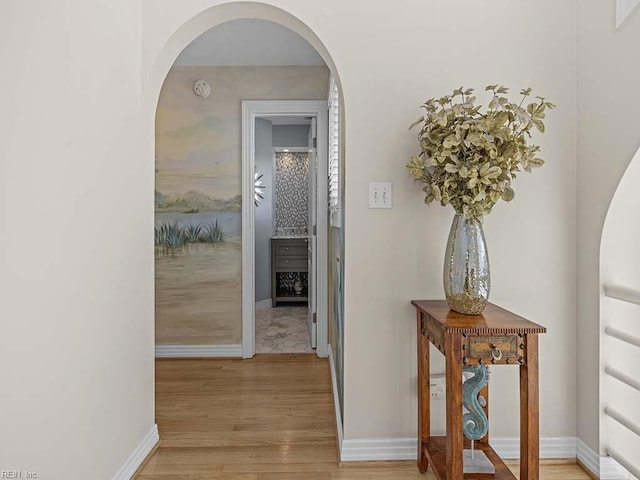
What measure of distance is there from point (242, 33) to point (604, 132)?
7.81ft

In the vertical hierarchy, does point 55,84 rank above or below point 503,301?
above

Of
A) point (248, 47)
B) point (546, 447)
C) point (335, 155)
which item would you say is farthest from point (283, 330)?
point (546, 447)

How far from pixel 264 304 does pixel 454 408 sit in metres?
4.27

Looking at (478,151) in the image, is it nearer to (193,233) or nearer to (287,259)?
(193,233)

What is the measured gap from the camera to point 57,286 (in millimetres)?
1355

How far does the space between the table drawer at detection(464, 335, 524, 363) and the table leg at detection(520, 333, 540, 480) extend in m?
0.04

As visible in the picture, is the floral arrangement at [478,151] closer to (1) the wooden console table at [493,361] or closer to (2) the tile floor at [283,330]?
(1) the wooden console table at [493,361]

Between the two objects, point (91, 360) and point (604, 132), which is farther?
point (604, 132)

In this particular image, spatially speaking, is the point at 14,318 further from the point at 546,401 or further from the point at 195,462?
the point at 546,401

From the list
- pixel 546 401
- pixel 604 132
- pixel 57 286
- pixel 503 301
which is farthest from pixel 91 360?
pixel 604 132

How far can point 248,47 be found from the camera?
128 inches

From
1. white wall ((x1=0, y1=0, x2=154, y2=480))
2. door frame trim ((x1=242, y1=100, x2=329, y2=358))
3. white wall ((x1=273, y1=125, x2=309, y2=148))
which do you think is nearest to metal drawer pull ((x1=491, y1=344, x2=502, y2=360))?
white wall ((x1=0, y1=0, x2=154, y2=480))

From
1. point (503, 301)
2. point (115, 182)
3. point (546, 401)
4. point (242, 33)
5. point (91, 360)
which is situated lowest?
point (546, 401)

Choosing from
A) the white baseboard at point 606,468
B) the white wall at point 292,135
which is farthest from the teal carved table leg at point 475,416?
the white wall at point 292,135
